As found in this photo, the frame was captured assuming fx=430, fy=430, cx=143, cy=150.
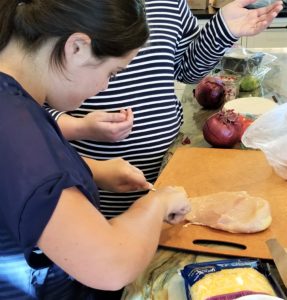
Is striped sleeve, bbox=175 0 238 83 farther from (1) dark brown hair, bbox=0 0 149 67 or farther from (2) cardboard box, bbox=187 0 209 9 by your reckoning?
(2) cardboard box, bbox=187 0 209 9

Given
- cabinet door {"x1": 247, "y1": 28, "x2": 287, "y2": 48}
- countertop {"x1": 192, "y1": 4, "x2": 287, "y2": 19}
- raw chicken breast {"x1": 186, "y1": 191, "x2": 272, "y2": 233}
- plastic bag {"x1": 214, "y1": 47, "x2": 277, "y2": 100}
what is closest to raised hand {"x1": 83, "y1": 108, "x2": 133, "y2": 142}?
raw chicken breast {"x1": 186, "y1": 191, "x2": 272, "y2": 233}

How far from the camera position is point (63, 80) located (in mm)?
625

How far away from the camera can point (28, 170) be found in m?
0.49

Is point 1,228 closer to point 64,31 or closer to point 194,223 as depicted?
point 64,31

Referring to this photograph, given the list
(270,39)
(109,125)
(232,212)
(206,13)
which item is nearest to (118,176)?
(109,125)

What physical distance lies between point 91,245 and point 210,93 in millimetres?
949

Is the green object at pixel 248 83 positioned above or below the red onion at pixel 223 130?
below

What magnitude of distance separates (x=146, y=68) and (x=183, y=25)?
7.9 inches

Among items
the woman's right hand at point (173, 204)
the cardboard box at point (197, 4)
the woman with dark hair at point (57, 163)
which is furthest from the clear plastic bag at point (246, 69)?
the cardboard box at point (197, 4)

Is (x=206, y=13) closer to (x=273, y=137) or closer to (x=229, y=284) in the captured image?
(x=273, y=137)

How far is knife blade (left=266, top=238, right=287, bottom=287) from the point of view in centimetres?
64

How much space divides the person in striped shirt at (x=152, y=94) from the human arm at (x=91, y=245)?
0.45 meters

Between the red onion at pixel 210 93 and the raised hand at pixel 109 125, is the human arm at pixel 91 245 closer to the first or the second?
the raised hand at pixel 109 125

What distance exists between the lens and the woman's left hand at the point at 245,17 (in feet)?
3.69
